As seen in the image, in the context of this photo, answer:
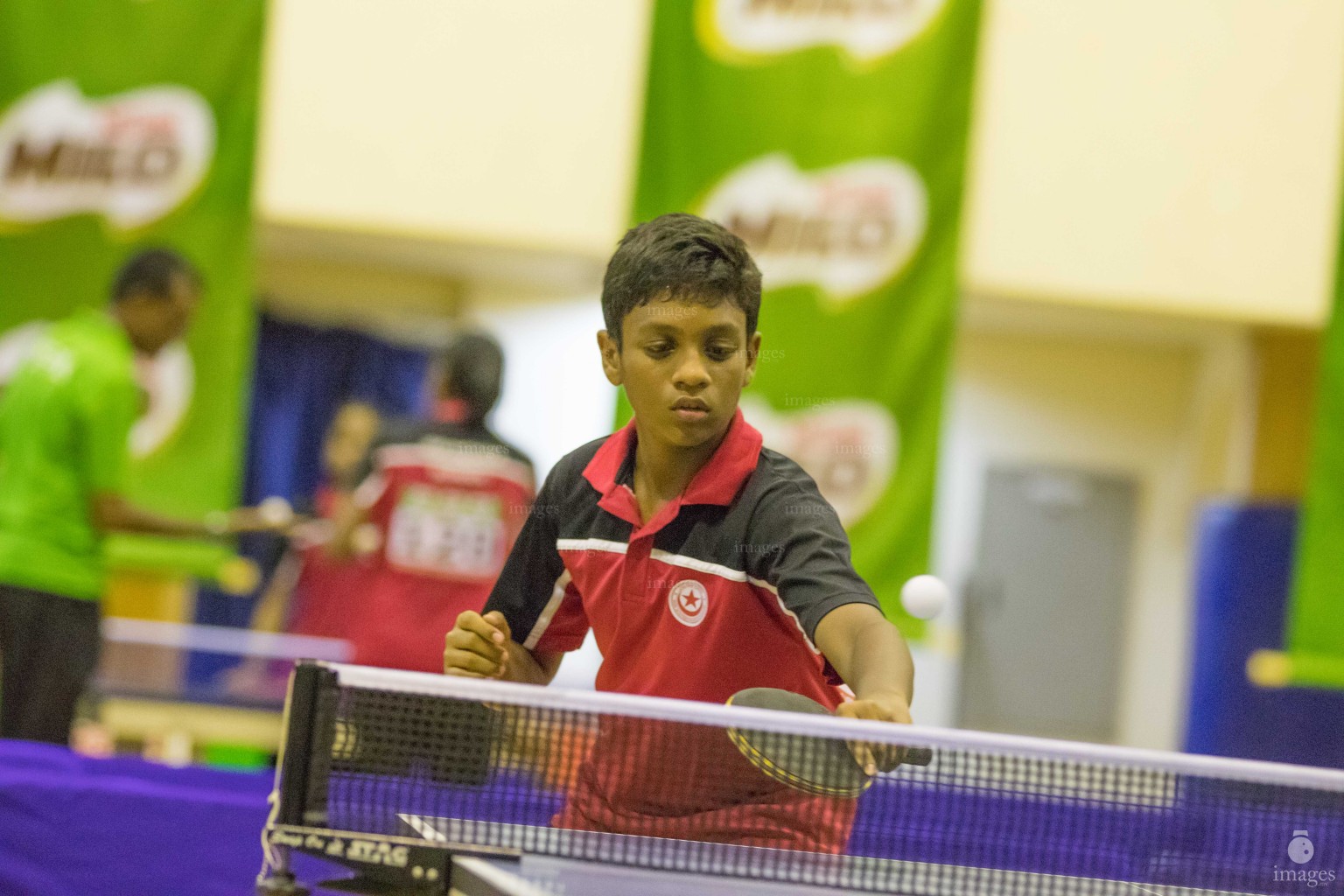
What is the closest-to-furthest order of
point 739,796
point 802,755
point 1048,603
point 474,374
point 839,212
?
point 802,755
point 739,796
point 474,374
point 839,212
point 1048,603

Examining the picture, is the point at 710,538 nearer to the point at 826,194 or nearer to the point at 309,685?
the point at 309,685

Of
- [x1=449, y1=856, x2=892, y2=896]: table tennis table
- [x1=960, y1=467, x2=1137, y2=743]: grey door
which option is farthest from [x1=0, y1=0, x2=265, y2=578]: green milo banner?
[x1=960, y1=467, x2=1137, y2=743]: grey door

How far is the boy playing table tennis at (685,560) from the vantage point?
1802mm

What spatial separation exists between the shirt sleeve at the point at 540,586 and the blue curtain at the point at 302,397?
6.55 metres

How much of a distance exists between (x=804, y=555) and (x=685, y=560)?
0.20 meters

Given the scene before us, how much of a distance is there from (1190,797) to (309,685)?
113 centimetres

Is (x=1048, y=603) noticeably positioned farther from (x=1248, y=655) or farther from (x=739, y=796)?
(x=739, y=796)

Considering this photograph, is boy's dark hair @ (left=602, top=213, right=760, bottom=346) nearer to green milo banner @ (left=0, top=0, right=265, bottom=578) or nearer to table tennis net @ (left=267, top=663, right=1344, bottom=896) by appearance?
table tennis net @ (left=267, top=663, right=1344, bottom=896)

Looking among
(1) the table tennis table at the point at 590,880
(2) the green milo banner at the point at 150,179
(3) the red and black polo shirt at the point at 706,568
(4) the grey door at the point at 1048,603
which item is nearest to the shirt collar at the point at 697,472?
(3) the red and black polo shirt at the point at 706,568

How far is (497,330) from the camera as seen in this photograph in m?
7.80

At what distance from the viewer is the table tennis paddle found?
62.6 inches

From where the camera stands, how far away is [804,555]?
185 centimetres

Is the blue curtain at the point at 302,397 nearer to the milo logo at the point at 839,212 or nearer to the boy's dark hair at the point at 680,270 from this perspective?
the milo logo at the point at 839,212

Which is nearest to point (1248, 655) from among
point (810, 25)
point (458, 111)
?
point (810, 25)
